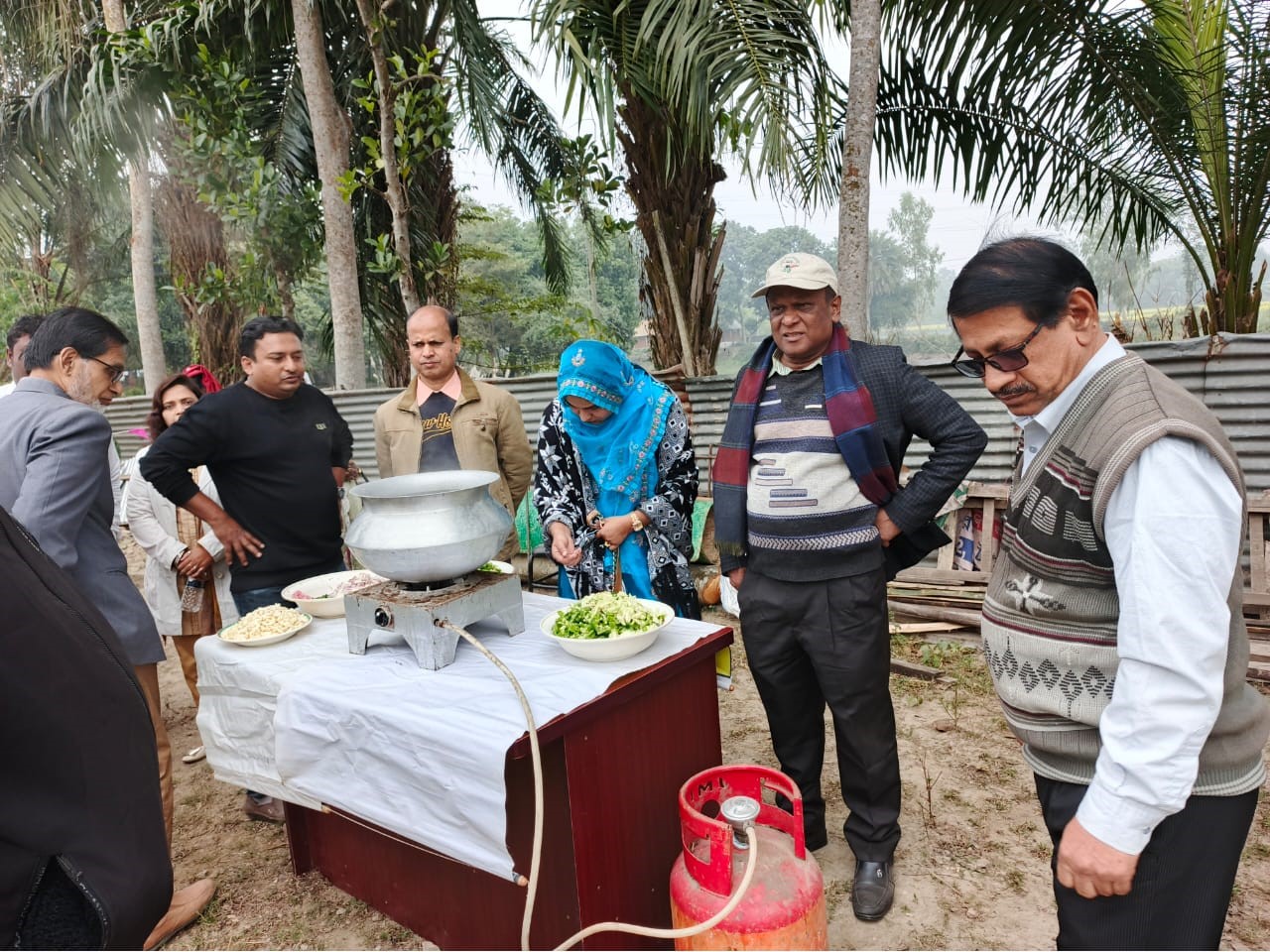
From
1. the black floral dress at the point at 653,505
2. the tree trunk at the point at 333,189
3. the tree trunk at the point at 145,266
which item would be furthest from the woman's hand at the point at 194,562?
the tree trunk at the point at 145,266

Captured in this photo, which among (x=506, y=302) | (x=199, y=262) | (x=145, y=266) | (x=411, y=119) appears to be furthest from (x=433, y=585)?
(x=506, y=302)

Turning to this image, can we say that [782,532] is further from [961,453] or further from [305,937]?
[305,937]

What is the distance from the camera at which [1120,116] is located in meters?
5.36

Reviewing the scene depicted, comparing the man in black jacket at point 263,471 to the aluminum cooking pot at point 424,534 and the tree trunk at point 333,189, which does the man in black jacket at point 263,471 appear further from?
the tree trunk at point 333,189

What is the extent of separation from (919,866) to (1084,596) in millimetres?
1838

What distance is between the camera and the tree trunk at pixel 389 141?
6.38m

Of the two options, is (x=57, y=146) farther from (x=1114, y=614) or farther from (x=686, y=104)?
(x=1114, y=614)

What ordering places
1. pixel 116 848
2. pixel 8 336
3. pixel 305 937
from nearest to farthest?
pixel 116 848
pixel 305 937
pixel 8 336

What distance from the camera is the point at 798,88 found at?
4691mm

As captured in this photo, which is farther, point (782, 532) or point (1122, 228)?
point (1122, 228)

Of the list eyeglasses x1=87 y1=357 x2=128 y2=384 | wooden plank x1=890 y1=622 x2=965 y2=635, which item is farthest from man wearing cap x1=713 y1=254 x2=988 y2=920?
wooden plank x1=890 y1=622 x2=965 y2=635

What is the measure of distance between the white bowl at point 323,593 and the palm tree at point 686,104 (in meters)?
3.13

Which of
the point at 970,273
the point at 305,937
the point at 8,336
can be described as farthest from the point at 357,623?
the point at 8,336

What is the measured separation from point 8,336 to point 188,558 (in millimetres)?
1688
